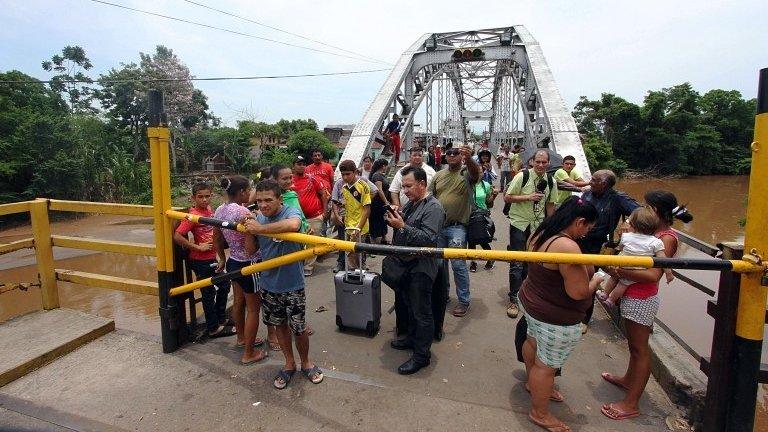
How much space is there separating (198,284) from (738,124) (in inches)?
1654

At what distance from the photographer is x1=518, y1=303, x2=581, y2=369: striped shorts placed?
2129 millimetres

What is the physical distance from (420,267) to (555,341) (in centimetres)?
100

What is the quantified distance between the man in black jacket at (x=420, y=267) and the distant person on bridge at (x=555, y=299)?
751 mm

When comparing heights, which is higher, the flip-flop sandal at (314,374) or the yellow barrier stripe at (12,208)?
the yellow barrier stripe at (12,208)

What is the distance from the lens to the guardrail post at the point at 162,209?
2.78 meters

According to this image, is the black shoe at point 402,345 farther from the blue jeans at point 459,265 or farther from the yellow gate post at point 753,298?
the yellow gate post at point 753,298

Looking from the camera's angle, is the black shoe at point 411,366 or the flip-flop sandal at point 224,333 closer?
the black shoe at point 411,366

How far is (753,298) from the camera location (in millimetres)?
1711

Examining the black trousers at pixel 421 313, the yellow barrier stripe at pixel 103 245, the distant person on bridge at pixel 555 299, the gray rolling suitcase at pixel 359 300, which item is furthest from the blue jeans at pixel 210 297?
the distant person on bridge at pixel 555 299

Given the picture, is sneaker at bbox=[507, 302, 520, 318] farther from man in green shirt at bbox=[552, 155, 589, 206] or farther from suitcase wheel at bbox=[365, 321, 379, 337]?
suitcase wheel at bbox=[365, 321, 379, 337]

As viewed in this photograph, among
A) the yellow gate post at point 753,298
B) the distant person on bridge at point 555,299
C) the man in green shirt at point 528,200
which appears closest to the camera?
the yellow gate post at point 753,298

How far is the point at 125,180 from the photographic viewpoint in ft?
70.0

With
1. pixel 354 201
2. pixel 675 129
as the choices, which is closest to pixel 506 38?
pixel 354 201

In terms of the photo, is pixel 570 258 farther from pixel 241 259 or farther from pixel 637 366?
pixel 241 259
